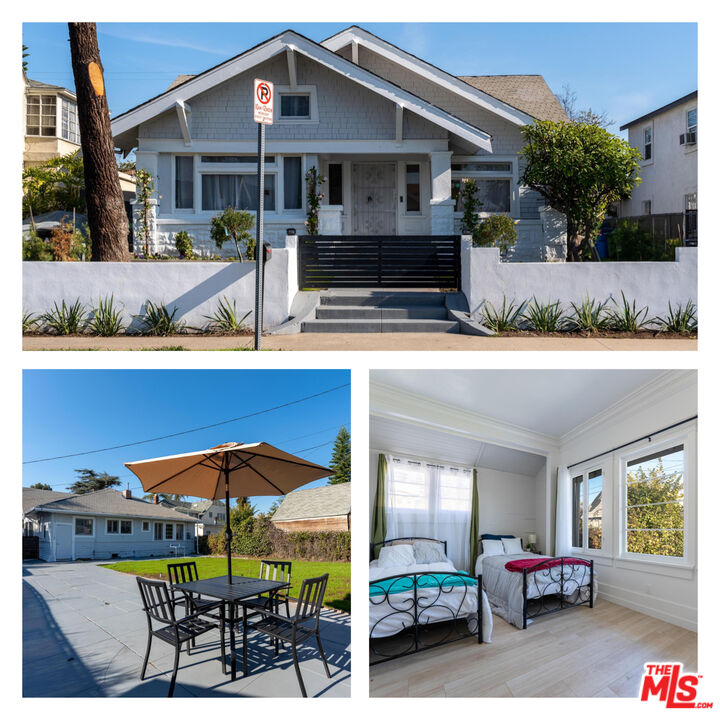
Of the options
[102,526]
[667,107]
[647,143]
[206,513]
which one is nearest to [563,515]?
[206,513]

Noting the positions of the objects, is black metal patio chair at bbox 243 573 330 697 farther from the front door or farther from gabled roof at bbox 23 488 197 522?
the front door

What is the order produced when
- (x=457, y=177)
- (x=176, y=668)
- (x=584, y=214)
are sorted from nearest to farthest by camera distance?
(x=176, y=668) < (x=584, y=214) < (x=457, y=177)

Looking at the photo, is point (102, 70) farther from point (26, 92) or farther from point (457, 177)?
point (26, 92)

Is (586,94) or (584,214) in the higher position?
(586,94)

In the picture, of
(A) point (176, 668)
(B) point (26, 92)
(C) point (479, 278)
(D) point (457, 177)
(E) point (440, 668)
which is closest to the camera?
(A) point (176, 668)

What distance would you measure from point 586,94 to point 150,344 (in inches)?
397

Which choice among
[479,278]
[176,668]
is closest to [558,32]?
[479,278]

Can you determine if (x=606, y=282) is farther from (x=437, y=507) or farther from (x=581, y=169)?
(x=437, y=507)

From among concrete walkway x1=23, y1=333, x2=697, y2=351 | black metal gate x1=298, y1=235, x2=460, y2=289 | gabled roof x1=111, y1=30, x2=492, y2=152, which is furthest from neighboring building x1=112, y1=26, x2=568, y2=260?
concrete walkway x1=23, y1=333, x2=697, y2=351

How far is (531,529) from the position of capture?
10789 millimetres

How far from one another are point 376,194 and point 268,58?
11.6 ft

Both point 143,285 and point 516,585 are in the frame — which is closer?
point 516,585

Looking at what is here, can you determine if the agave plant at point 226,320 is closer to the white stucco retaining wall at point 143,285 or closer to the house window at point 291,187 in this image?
the white stucco retaining wall at point 143,285
